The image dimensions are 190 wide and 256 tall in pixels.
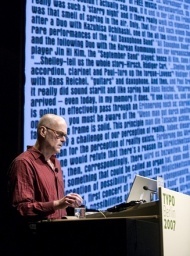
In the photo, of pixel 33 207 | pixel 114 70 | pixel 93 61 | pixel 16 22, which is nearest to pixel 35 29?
pixel 16 22

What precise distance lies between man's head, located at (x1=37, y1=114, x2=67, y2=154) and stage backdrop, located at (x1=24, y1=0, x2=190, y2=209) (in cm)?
32

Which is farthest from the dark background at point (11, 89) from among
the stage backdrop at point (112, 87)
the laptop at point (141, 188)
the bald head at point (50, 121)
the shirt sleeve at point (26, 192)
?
the laptop at point (141, 188)

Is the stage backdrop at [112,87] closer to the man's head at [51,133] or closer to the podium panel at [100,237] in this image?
the man's head at [51,133]

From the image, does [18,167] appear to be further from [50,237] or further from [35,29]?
[35,29]

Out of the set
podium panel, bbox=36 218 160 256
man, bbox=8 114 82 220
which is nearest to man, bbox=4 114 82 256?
man, bbox=8 114 82 220

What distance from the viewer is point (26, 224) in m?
2.76

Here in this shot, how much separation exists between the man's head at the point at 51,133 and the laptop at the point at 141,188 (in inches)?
20.3

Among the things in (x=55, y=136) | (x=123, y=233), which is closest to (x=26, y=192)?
(x=55, y=136)

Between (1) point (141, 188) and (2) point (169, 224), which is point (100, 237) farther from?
(1) point (141, 188)

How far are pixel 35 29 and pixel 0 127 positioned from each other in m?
0.72

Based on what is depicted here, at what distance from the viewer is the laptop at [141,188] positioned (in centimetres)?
311

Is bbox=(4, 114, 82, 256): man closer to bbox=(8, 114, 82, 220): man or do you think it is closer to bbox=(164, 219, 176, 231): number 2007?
bbox=(8, 114, 82, 220): man

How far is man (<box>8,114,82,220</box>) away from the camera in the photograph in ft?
8.79

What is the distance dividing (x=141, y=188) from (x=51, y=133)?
66 centimetres
